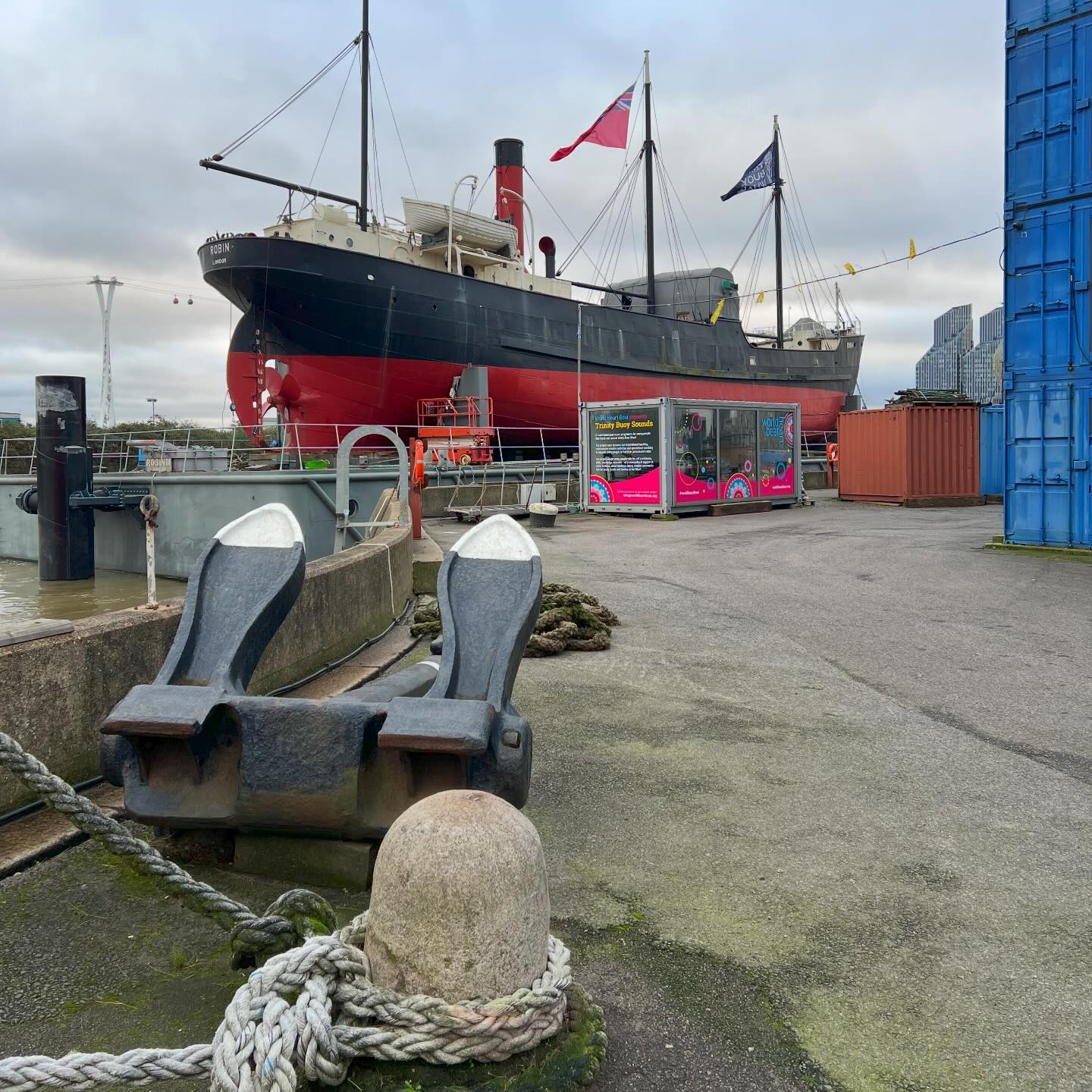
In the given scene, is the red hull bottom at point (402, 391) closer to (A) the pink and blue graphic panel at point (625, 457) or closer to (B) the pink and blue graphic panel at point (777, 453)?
(A) the pink and blue graphic panel at point (625, 457)

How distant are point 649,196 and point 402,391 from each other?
1387 centimetres

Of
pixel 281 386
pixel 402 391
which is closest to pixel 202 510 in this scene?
pixel 281 386

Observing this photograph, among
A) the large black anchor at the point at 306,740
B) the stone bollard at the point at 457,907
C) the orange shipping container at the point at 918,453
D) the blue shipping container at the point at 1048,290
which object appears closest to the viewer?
the stone bollard at the point at 457,907

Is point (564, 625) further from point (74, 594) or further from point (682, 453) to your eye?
point (74, 594)

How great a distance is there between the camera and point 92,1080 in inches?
65.9

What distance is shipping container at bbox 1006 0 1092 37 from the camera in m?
11.7

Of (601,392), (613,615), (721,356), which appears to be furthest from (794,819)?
(721,356)

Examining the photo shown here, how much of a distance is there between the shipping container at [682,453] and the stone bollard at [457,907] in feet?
52.4

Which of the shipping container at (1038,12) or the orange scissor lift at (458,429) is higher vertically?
the shipping container at (1038,12)

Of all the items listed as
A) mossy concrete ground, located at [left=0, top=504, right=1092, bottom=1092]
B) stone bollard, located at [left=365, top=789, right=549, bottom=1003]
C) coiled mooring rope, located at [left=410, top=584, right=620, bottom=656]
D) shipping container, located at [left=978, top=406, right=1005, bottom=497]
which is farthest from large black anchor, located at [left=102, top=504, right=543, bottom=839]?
shipping container, located at [left=978, top=406, right=1005, bottom=497]

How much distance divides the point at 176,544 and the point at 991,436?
757 inches

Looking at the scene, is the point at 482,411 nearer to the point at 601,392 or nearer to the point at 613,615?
the point at 601,392

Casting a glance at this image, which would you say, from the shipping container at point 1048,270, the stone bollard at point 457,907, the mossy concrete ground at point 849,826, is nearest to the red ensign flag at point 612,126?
the shipping container at point 1048,270

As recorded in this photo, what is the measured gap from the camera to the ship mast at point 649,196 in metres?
32.4
